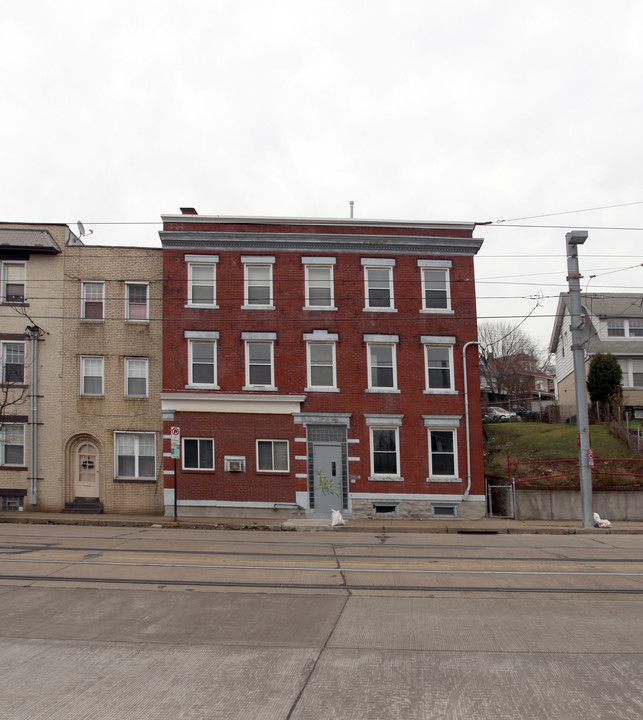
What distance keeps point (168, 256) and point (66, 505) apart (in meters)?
9.77

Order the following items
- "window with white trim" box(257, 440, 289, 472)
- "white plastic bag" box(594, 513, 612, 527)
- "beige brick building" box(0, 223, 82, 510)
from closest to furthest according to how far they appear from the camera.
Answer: "white plastic bag" box(594, 513, 612, 527), "window with white trim" box(257, 440, 289, 472), "beige brick building" box(0, 223, 82, 510)

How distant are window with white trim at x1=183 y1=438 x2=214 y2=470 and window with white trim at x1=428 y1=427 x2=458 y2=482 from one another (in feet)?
26.0

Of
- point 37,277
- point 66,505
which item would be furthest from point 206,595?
point 37,277

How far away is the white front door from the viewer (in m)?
23.2

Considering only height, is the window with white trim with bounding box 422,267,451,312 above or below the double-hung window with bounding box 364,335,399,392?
above

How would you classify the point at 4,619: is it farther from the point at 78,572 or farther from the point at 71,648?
the point at 78,572

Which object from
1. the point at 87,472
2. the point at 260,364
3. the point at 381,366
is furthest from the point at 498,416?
the point at 87,472

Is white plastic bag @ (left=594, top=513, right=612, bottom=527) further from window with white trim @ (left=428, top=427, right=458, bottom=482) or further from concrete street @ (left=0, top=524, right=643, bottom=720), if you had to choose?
concrete street @ (left=0, top=524, right=643, bottom=720)

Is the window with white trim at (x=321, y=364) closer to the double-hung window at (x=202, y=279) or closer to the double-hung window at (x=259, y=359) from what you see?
the double-hung window at (x=259, y=359)

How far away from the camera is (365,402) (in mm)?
22812

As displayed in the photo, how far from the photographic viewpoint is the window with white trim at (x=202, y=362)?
2297cm

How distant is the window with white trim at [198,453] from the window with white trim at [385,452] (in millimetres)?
5818

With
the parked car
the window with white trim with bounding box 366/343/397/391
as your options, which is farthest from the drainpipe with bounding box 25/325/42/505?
the parked car

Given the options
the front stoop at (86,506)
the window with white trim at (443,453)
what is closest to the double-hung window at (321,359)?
the window with white trim at (443,453)
